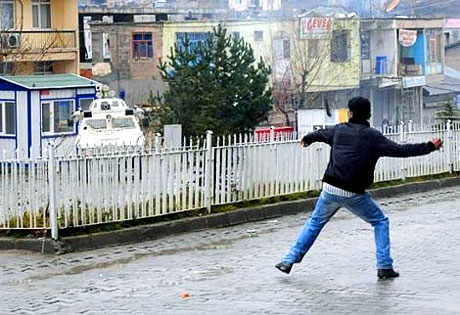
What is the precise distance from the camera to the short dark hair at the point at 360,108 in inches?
398

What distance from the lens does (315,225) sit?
10367mm

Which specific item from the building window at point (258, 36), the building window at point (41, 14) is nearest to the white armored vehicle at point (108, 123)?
the building window at point (41, 14)

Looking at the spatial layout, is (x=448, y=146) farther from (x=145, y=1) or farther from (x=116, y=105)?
(x=145, y=1)

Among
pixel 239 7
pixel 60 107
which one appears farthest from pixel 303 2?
pixel 60 107

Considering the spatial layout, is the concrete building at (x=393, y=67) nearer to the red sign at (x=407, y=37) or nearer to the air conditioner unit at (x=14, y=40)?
the red sign at (x=407, y=37)

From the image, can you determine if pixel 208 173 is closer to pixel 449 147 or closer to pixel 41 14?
pixel 449 147

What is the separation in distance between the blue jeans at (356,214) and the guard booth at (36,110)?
84.7ft

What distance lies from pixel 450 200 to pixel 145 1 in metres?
55.5

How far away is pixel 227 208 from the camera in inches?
610

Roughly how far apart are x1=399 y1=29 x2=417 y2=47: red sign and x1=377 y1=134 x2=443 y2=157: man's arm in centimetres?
5214

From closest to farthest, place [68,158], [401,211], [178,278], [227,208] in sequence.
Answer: [178,278], [68,158], [227,208], [401,211]

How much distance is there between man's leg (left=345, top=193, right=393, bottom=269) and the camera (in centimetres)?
1012

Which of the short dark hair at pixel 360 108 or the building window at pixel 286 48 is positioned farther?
the building window at pixel 286 48

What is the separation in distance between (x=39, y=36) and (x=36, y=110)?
8.28m
